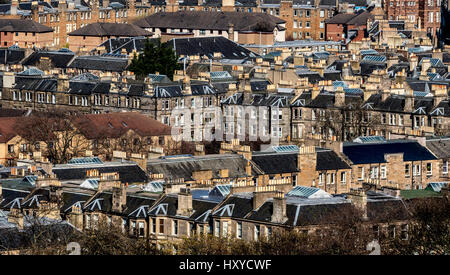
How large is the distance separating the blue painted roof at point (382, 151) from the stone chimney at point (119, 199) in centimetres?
2539

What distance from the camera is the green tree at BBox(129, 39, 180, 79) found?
15950 cm

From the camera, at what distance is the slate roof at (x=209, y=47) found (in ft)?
587

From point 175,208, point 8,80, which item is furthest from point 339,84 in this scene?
point 175,208

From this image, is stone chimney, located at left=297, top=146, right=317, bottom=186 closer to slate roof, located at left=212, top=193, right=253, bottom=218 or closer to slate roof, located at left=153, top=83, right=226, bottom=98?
slate roof, located at left=212, top=193, right=253, bottom=218

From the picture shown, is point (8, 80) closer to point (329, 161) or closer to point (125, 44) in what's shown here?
point (125, 44)

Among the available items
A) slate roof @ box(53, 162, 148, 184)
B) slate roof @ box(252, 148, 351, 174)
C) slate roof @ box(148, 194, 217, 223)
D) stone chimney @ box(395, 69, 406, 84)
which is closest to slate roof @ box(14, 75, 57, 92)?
stone chimney @ box(395, 69, 406, 84)

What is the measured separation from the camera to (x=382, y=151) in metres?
104

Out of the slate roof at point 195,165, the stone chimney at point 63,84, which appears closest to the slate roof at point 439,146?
the slate roof at point 195,165

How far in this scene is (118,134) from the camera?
119375 mm

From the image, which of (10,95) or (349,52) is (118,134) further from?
(349,52)

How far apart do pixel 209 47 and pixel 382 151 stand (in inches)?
3141

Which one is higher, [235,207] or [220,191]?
[220,191]
